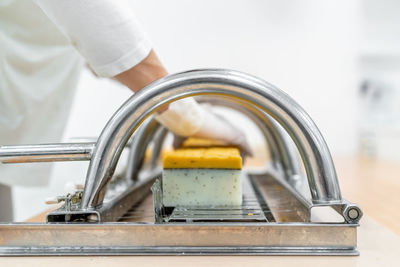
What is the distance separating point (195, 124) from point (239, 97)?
258 millimetres

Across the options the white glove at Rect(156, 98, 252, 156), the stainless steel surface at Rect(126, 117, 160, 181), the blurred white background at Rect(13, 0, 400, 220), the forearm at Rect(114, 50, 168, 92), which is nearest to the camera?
the forearm at Rect(114, 50, 168, 92)

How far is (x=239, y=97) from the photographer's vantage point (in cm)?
41

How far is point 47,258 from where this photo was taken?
0.37 metres

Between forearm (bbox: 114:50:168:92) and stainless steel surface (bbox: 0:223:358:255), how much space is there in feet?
0.66

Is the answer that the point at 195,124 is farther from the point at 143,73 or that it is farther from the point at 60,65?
the point at 60,65

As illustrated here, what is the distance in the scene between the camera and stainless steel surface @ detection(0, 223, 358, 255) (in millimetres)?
371

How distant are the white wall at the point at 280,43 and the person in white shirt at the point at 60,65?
66.1 inches

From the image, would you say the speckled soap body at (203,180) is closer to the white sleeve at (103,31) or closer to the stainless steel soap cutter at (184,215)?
the stainless steel soap cutter at (184,215)

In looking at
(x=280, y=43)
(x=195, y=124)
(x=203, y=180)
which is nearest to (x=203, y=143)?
(x=195, y=124)

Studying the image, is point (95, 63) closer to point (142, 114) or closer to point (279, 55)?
point (142, 114)

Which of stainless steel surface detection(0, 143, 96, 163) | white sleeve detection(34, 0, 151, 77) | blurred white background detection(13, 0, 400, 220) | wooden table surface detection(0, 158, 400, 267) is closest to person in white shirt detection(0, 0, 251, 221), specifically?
white sleeve detection(34, 0, 151, 77)

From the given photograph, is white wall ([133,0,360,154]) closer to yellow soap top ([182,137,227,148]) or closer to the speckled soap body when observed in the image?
yellow soap top ([182,137,227,148])

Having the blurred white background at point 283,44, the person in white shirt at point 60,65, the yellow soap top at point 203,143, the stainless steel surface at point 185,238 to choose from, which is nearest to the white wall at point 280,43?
the blurred white background at point 283,44

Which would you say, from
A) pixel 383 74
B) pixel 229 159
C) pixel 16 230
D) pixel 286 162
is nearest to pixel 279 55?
pixel 383 74
